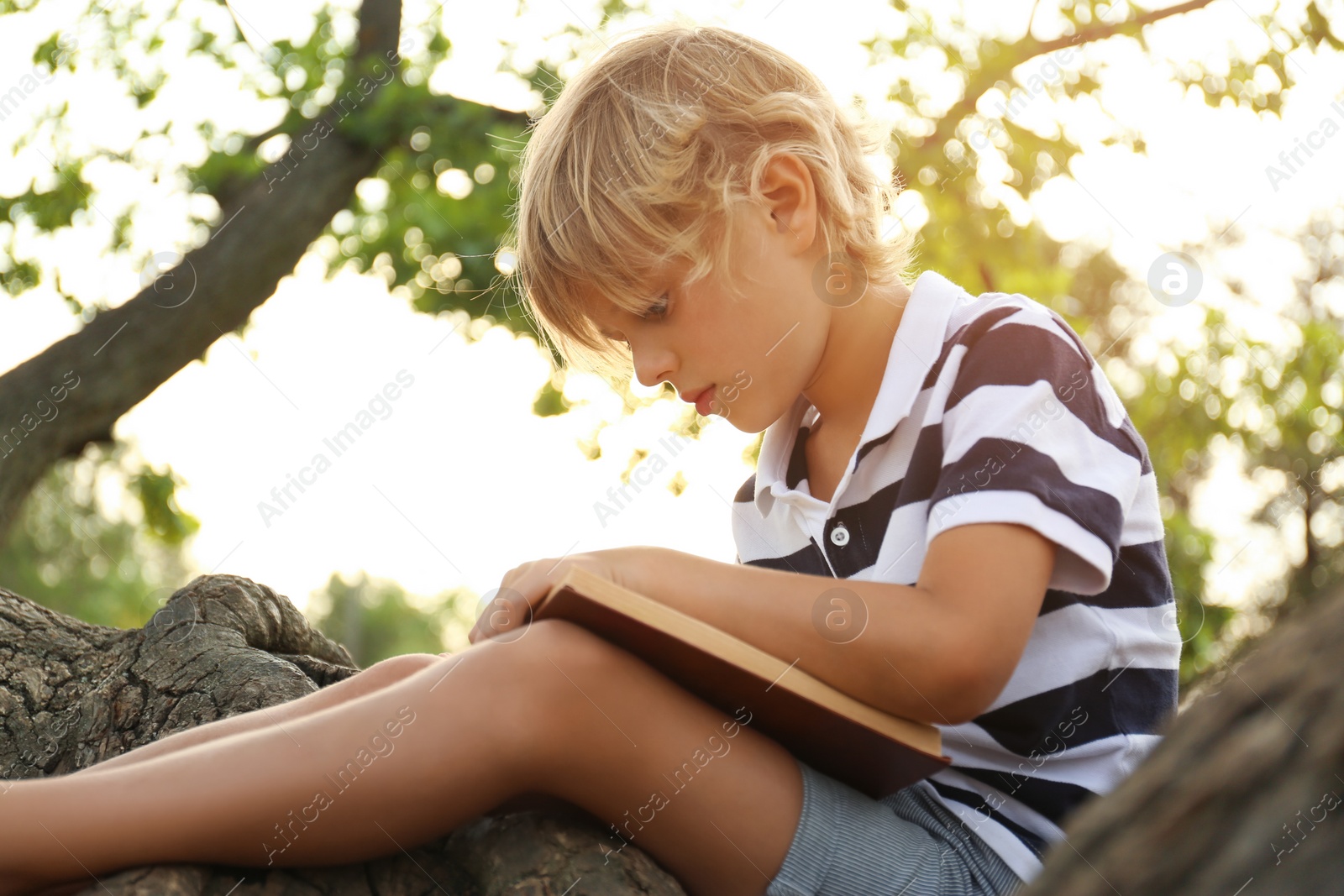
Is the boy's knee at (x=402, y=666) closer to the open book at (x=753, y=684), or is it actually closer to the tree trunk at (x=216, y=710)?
the tree trunk at (x=216, y=710)

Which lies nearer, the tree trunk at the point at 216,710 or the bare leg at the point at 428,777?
the bare leg at the point at 428,777

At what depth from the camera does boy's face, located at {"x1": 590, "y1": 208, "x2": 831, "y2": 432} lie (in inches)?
73.2

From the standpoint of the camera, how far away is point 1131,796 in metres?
0.64

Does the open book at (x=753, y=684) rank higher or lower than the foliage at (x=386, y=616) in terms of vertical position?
higher

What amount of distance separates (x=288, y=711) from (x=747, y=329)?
1.00 m

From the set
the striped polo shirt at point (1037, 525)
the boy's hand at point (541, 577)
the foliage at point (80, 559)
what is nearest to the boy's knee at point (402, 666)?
the boy's hand at point (541, 577)

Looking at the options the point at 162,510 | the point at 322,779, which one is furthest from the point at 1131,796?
the point at 162,510

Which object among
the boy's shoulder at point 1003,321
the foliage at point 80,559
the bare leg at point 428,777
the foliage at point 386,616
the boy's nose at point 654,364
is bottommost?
the foliage at point 386,616

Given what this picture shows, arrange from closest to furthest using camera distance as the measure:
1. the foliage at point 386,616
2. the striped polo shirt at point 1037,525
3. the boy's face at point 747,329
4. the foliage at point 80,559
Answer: the striped polo shirt at point 1037,525 < the boy's face at point 747,329 < the foliage at point 80,559 < the foliage at point 386,616

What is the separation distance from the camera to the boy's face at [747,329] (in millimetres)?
1858

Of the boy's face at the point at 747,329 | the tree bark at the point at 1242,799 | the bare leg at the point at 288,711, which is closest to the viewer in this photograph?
the tree bark at the point at 1242,799

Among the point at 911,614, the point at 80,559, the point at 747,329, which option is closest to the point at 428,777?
the point at 911,614

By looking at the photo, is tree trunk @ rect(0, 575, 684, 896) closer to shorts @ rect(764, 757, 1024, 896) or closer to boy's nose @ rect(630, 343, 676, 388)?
shorts @ rect(764, 757, 1024, 896)

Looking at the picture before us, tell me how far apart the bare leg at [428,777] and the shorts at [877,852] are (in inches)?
1.2
